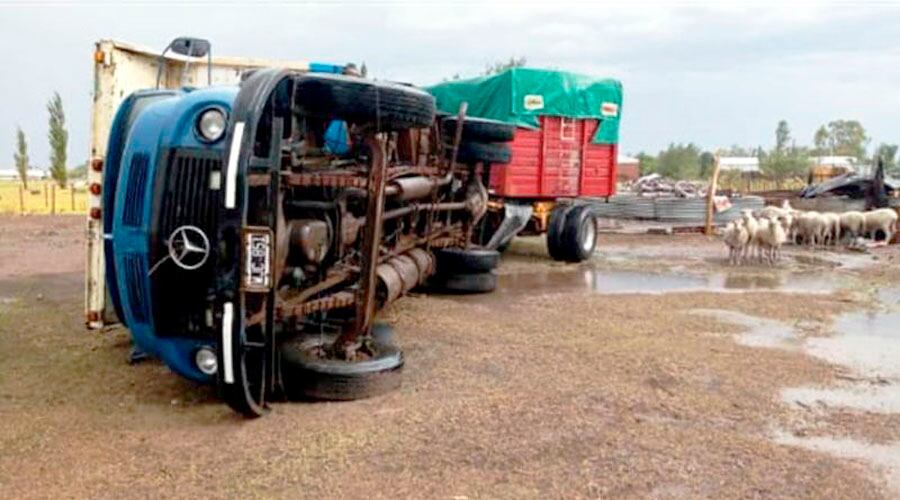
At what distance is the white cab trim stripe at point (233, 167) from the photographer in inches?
154

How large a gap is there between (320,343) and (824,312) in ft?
18.9

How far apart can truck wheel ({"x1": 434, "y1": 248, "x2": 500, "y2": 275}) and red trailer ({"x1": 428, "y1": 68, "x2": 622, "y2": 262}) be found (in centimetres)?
245

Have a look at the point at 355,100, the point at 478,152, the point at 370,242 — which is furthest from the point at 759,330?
the point at 355,100

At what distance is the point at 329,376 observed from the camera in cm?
461

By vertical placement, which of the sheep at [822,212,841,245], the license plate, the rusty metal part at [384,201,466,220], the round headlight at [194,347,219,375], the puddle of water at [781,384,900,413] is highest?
the rusty metal part at [384,201,466,220]

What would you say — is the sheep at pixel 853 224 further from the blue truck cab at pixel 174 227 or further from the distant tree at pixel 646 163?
the distant tree at pixel 646 163

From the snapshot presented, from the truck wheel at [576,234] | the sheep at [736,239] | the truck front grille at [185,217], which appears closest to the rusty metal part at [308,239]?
the truck front grille at [185,217]

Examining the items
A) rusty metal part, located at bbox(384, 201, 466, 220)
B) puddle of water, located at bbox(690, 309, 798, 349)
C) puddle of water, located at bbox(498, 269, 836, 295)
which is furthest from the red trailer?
puddle of water, located at bbox(690, 309, 798, 349)

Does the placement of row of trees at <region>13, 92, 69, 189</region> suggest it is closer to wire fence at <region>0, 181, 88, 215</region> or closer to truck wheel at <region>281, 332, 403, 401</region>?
wire fence at <region>0, 181, 88, 215</region>

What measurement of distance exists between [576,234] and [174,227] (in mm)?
8595

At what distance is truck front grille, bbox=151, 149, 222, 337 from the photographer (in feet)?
13.7

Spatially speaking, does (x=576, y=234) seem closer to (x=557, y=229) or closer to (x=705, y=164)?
(x=557, y=229)

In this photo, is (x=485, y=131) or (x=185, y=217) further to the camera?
(x=485, y=131)

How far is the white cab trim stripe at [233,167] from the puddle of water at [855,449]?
3019mm
